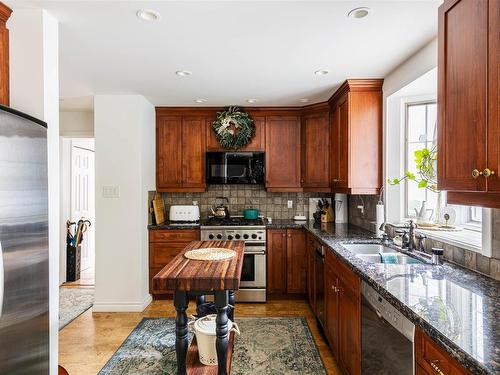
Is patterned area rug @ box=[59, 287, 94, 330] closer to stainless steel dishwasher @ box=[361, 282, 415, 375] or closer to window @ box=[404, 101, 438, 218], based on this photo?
stainless steel dishwasher @ box=[361, 282, 415, 375]

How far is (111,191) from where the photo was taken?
3.55 m

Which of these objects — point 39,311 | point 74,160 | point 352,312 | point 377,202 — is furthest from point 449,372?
point 74,160

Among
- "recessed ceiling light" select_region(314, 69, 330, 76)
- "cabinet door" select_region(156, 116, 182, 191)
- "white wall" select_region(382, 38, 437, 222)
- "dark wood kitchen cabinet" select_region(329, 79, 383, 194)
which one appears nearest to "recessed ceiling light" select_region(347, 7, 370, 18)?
"recessed ceiling light" select_region(314, 69, 330, 76)

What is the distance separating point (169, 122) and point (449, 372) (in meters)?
3.86

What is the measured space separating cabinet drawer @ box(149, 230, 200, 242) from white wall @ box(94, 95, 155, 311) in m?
0.26

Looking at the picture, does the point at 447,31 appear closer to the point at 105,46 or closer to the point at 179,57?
the point at 179,57

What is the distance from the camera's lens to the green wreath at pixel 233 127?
399 centimetres

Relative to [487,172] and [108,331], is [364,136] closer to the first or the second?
[487,172]

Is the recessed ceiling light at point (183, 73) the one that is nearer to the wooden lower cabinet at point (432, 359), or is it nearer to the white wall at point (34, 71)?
the white wall at point (34, 71)

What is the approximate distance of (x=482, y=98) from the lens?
124 cm

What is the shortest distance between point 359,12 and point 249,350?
2669mm

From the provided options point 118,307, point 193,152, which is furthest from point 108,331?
point 193,152

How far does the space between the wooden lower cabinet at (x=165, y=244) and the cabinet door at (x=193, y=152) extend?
2.23ft

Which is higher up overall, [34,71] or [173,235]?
[34,71]
